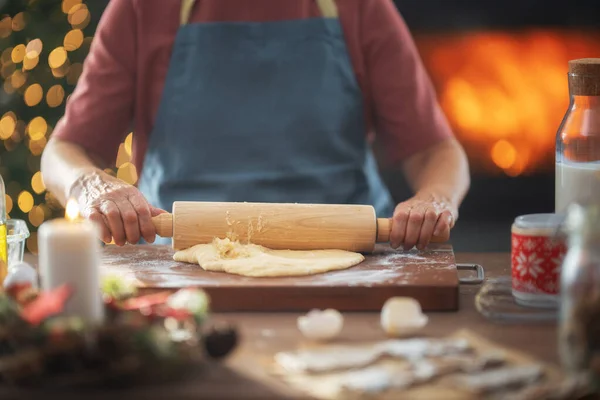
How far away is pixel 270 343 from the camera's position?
43.0 inches

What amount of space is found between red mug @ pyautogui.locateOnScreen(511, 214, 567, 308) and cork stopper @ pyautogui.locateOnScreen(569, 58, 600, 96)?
0.25 meters

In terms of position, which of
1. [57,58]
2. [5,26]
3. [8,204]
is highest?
[5,26]

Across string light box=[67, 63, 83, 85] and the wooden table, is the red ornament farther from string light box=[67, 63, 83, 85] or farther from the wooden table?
string light box=[67, 63, 83, 85]

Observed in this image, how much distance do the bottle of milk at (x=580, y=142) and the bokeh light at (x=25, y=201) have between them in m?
1.88

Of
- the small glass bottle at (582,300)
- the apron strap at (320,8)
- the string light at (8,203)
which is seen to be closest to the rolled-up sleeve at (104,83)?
the apron strap at (320,8)

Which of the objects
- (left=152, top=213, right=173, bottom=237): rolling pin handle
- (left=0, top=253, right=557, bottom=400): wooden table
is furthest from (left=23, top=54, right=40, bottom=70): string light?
(left=0, top=253, right=557, bottom=400): wooden table

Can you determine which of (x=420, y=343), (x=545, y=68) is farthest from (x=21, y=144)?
(x=420, y=343)

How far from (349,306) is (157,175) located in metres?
0.75

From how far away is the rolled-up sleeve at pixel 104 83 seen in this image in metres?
1.87

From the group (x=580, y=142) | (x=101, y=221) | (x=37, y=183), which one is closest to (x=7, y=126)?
(x=37, y=183)

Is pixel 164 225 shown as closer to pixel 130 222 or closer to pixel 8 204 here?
pixel 130 222

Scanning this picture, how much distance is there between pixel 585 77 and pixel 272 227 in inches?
21.9

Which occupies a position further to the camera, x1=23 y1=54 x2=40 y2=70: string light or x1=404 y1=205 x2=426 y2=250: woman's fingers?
x1=23 y1=54 x2=40 y2=70: string light

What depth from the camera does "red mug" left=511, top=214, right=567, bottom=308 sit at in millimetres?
1184
